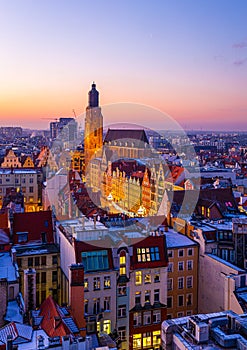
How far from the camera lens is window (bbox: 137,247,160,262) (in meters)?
26.7

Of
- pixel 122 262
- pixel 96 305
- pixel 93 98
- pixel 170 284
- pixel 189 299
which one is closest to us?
pixel 96 305

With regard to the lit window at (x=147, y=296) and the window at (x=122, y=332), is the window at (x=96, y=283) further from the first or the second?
the lit window at (x=147, y=296)

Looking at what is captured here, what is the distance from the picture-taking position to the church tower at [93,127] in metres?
99.6

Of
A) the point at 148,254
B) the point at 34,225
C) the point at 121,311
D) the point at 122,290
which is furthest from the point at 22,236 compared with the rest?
the point at 148,254

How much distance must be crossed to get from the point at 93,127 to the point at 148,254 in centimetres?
7549

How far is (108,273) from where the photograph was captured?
83.7 ft

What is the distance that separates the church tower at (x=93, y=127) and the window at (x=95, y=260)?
72.3 m

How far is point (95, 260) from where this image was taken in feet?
84.3

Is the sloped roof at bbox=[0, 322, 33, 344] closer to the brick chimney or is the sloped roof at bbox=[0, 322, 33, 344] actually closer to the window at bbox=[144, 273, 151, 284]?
the brick chimney

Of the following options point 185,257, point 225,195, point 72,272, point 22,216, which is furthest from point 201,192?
point 72,272

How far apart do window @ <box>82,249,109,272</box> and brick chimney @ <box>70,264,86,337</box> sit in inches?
85.1

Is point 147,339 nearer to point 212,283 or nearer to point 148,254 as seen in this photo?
point 148,254

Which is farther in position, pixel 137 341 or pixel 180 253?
pixel 180 253

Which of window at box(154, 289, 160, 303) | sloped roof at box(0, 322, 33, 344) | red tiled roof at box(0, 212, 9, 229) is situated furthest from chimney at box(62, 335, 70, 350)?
red tiled roof at box(0, 212, 9, 229)
